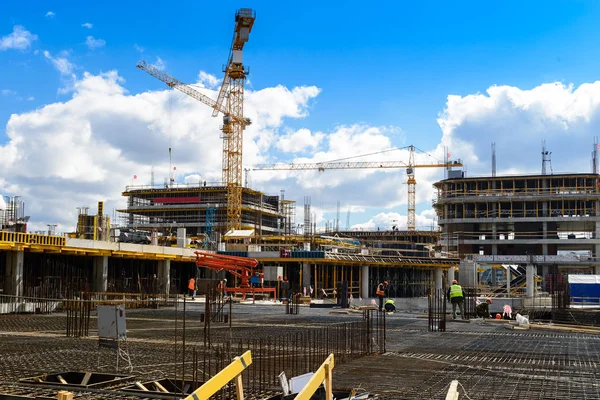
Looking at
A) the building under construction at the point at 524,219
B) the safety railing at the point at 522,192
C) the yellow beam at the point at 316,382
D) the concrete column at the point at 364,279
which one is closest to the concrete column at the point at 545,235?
the building under construction at the point at 524,219

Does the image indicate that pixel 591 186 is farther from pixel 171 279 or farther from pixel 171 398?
pixel 171 398

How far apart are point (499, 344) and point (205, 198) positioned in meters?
98.5

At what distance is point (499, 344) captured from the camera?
64.2ft

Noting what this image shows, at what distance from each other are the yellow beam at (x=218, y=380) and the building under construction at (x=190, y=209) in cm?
10299

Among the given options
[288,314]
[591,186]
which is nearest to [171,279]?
[288,314]

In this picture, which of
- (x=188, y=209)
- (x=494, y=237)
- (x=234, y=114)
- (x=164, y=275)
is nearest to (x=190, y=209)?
(x=188, y=209)

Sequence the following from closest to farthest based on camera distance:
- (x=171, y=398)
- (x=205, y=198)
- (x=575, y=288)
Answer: (x=171, y=398)
(x=575, y=288)
(x=205, y=198)

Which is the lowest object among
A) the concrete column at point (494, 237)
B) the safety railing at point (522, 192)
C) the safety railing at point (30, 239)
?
the safety railing at point (30, 239)

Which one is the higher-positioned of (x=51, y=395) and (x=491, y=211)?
(x=491, y=211)

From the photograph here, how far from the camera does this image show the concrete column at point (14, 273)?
122ft

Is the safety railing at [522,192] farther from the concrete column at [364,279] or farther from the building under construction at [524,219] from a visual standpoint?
the concrete column at [364,279]

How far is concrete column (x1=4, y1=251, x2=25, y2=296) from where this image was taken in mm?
37312

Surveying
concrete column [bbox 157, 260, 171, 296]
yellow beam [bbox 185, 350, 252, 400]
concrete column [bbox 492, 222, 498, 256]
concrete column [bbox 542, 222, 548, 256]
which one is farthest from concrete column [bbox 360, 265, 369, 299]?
yellow beam [bbox 185, 350, 252, 400]

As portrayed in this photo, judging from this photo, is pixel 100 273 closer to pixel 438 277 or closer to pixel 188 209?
pixel 438 277
